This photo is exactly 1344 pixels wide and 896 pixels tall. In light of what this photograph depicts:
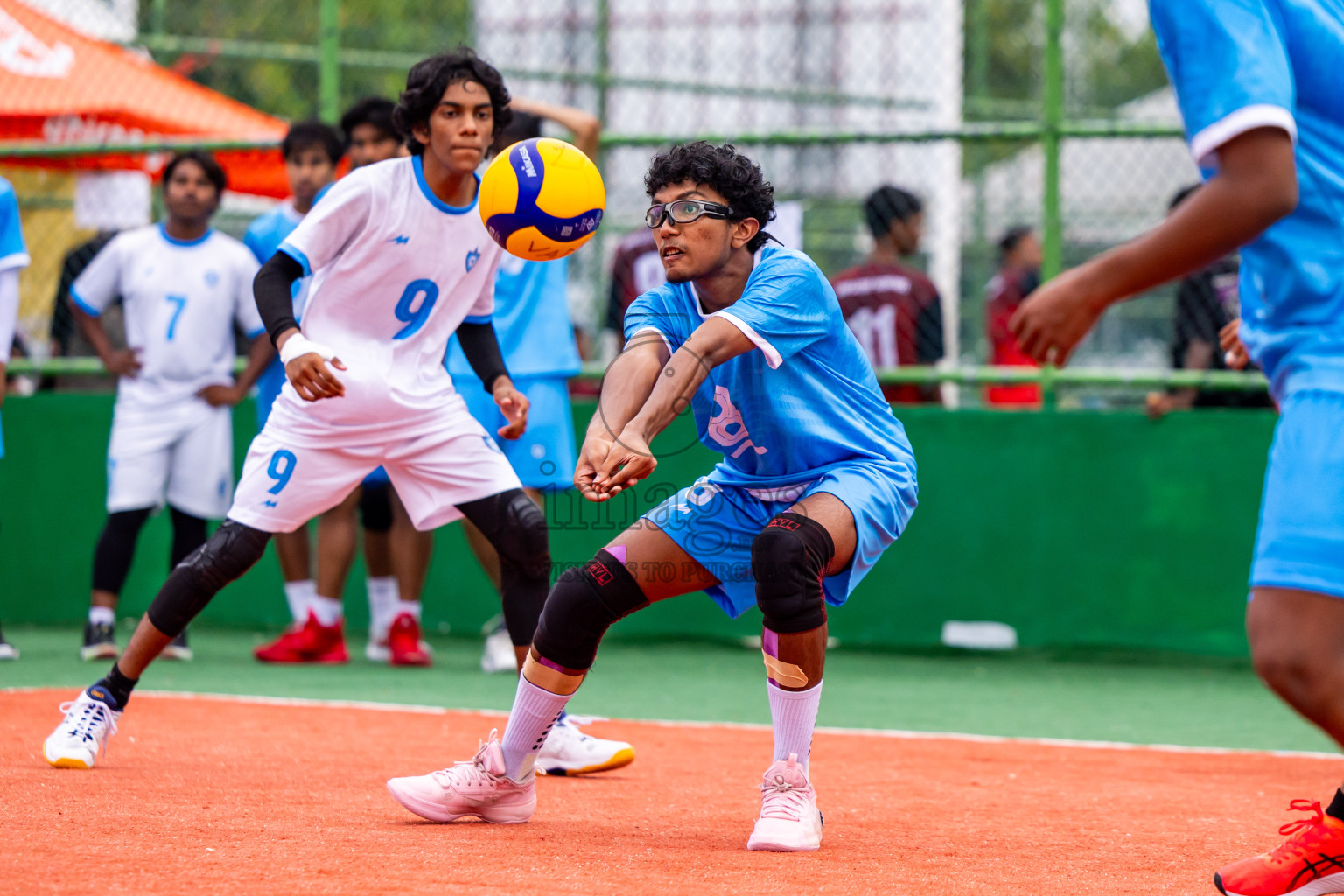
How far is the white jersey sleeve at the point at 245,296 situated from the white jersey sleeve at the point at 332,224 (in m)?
3.11

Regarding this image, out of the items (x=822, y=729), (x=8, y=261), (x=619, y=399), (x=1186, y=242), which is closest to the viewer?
(x=1186, y=242)

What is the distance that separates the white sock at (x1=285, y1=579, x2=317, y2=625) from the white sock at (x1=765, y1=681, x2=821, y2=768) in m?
4.53

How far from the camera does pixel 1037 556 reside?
8.30 metres

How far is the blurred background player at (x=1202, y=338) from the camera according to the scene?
802 cm

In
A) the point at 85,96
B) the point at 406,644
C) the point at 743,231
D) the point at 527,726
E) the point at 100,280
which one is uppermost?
the point at 85,96

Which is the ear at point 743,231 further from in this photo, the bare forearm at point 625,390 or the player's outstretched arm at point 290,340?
the player's outstretched arm at point 290,340

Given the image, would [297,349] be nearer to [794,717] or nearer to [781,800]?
[794,717]

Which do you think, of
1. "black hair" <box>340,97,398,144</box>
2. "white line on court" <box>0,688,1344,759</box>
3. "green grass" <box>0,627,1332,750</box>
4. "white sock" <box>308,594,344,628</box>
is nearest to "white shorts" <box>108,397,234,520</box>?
"white sock" <box>308,594,344,628</box>

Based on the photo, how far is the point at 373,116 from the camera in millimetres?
7582

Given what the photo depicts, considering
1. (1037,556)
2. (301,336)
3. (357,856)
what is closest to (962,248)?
(1037,556)

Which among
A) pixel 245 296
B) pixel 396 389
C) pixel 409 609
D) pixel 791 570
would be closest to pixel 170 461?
pixel 245 296

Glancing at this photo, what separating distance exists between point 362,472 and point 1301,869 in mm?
3148

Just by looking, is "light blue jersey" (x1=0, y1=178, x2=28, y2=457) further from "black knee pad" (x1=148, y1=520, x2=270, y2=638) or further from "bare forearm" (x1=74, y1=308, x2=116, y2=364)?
"black knee pad" (x1=148, y1=520, x2=270, y2=638)

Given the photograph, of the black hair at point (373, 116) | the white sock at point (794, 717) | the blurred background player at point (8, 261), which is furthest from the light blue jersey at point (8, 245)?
the white sock at point (794, 717)
